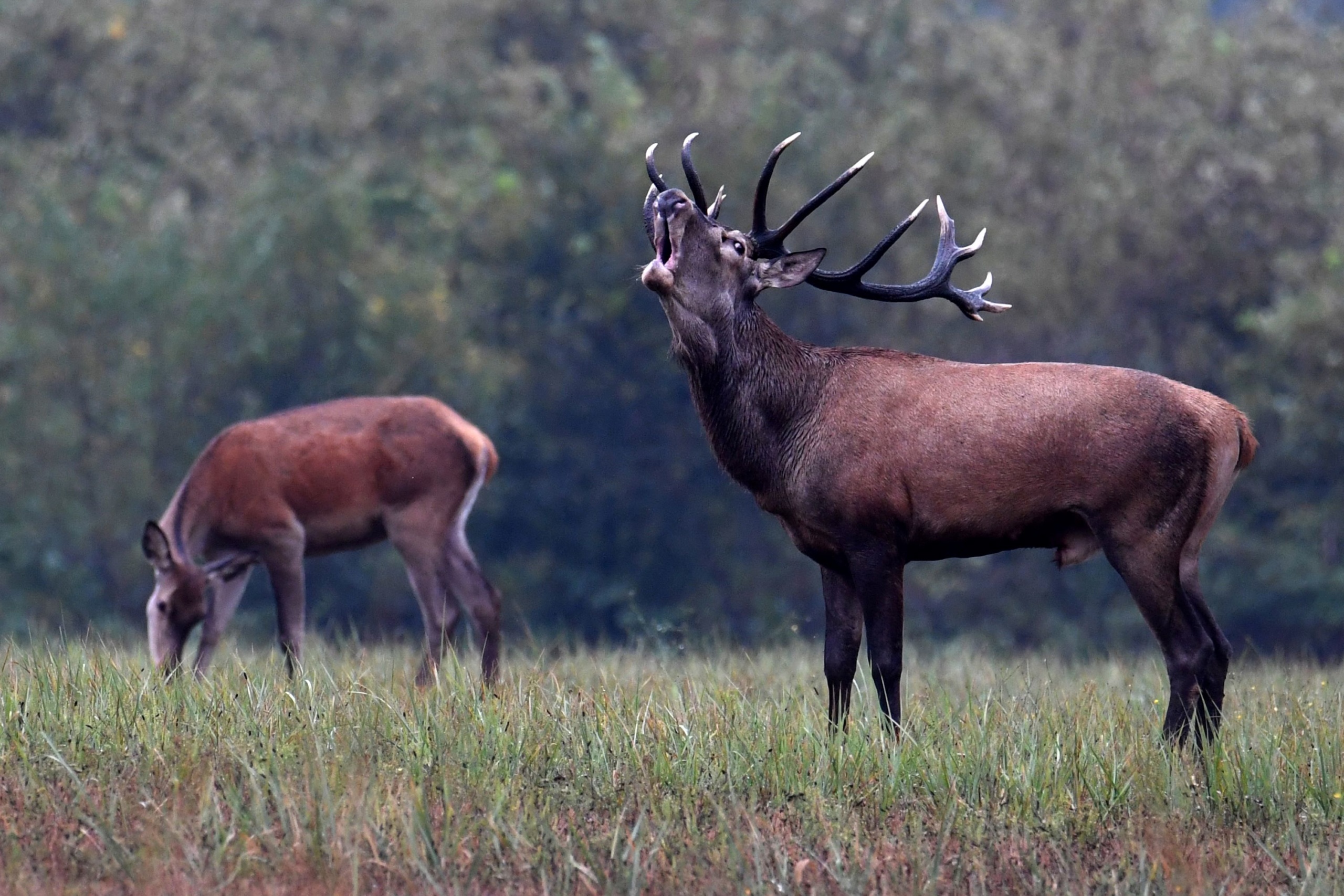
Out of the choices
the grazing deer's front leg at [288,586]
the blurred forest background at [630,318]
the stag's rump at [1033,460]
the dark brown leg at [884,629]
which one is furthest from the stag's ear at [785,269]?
the blurred forest background at [630,318]

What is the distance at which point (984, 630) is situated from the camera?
2241cm

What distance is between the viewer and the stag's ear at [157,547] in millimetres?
10430

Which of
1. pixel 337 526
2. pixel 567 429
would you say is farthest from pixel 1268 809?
pixel 567 429

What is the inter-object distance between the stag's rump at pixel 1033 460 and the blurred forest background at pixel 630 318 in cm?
1349

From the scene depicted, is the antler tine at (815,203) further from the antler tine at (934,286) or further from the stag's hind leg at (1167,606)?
the stag's hind leg at (1167,606)

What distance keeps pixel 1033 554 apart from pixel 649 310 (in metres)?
5.64

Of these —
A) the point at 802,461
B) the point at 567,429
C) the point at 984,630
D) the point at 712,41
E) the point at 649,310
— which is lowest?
the point at 984,630

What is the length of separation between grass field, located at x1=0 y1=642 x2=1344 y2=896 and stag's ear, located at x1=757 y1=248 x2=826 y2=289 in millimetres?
1782

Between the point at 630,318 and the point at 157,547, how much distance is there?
1332cm

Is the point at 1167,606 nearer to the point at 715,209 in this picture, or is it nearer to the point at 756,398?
the point at 756,398

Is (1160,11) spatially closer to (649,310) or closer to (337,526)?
(649,310)

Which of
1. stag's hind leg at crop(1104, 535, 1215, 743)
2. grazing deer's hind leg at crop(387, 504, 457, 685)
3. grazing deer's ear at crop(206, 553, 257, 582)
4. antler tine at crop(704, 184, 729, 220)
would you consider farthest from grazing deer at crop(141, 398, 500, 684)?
stag's hind leg at crop(1104, 535, 1215, 743)

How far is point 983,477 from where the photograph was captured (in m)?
7.25

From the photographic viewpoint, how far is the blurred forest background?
878 inches
